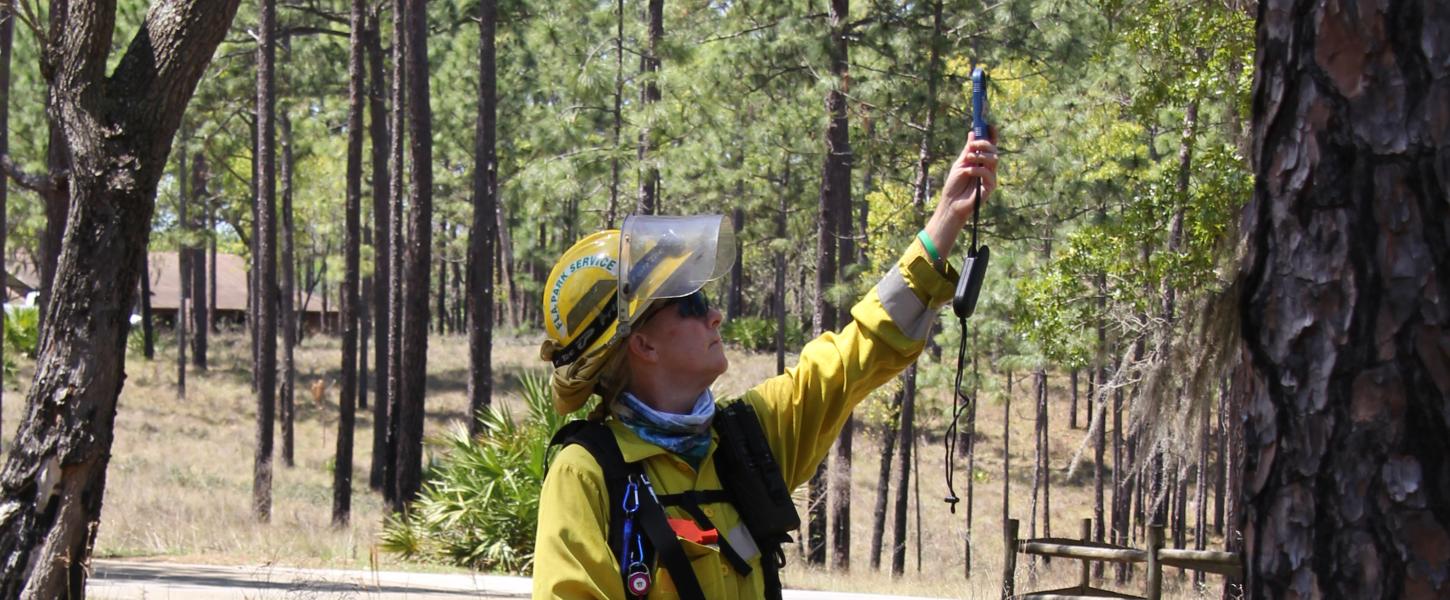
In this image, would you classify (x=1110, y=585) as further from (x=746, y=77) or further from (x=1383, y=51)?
(x=1383, y=51)

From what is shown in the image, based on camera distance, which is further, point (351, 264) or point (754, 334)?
point (754, 334)

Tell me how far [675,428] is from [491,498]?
37.2ft

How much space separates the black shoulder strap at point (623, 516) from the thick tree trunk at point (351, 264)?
63.7ft

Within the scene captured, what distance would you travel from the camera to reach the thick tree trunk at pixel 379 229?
25109mm

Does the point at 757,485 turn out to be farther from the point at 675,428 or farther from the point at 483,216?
the point at 483,216

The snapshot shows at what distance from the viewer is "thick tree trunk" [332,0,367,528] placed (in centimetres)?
2191

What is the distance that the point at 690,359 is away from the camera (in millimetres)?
2877

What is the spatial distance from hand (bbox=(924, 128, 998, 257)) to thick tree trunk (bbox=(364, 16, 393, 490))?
19781 millimetres

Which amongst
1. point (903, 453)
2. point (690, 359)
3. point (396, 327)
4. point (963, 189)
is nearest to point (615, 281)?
point (690, 359)

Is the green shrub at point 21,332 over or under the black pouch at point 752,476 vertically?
under

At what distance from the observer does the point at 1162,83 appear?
12664 mm

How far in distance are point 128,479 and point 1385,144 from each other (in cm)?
2780

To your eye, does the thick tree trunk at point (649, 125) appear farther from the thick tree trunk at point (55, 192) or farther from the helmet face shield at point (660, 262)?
the helmet face shield at point (660, 262)

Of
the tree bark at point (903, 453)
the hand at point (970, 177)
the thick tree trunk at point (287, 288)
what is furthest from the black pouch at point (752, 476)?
the thick tree trunk at point (287, 288)
